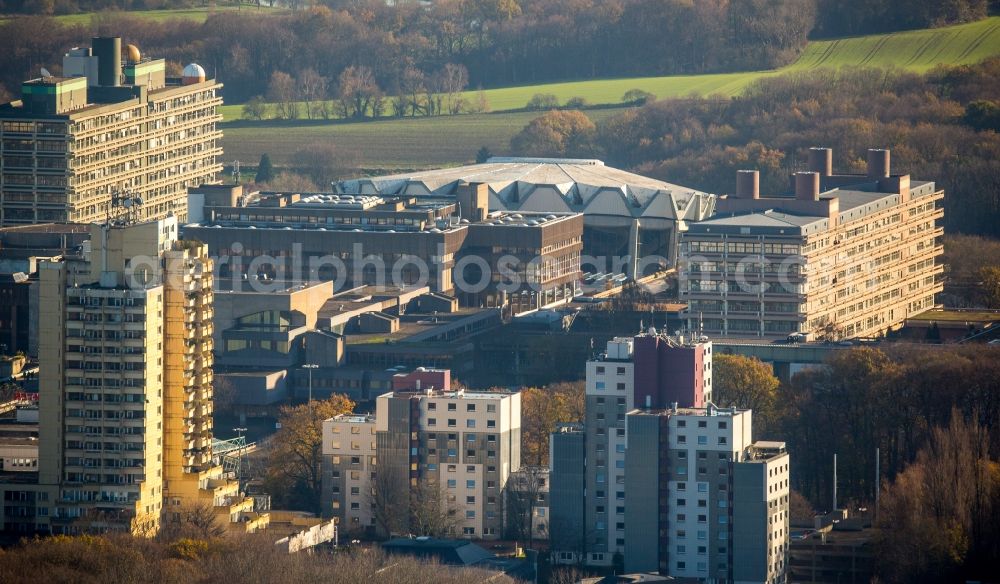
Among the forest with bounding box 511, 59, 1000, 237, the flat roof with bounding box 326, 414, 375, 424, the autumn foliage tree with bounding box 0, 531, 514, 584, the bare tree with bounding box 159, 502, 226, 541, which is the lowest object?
the autumn foliage tree with bounding box 0, 531, 514, 584

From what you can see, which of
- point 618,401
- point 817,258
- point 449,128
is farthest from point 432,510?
point 449,128

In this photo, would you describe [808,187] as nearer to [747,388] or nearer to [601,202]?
[601,202]

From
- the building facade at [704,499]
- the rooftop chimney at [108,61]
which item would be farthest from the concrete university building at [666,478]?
the rooftop chimney at [108,61]

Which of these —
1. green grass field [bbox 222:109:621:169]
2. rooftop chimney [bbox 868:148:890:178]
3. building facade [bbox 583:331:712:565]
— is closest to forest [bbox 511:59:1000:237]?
green grass field [bbox 222:109:621:169]

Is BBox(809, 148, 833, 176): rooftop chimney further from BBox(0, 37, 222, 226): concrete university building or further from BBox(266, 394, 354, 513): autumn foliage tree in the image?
BBox(266, 394, 354, 513): autumn foliage tree

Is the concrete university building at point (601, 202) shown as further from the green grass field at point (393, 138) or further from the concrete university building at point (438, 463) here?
the concrete university building at point (438, 463)

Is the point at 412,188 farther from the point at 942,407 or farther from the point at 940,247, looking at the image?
the point at 942,407
